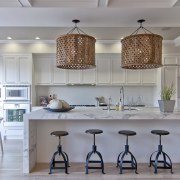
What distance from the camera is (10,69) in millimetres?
5633

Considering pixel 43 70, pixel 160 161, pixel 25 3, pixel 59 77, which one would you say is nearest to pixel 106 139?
pixel 160 161

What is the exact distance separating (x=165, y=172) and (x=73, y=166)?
1511mm

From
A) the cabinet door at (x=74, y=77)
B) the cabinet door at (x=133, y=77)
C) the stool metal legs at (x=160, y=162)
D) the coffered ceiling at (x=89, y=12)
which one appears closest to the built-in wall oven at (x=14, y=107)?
the cabinet door at (x=74, y=77)

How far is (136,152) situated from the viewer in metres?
3.56

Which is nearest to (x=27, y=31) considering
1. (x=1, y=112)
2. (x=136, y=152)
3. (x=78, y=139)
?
(x=1, y=112)

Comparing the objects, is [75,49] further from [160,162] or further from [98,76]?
[98,76]

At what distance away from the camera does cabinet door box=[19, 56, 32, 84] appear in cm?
563

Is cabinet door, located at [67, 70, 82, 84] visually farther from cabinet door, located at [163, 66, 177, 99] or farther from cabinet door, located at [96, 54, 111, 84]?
cabinet door, located at [163, 66, 177, 99]

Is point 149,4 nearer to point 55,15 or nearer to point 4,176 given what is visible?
point 55,15

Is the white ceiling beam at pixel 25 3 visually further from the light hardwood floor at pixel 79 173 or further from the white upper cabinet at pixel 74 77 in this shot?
the white upper cabinet at pixel 74 77

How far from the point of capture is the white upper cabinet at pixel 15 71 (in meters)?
5.62

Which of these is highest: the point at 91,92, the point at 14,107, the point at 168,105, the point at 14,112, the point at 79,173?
the point at 91,92

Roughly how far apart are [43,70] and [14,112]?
1.47 meters

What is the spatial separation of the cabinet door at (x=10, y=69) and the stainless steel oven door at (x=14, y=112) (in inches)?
26.9
